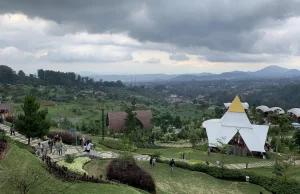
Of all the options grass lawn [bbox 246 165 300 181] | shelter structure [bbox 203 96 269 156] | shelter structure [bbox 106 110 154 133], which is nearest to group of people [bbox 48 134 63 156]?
grass lawn [bbox 246 165 300 181]

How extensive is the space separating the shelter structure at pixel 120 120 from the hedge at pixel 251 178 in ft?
79.8

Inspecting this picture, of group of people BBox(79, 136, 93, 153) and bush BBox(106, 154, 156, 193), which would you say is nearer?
bush BBox(106, 154, 156, 193)

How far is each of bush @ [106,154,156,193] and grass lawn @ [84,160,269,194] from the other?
3.45ft

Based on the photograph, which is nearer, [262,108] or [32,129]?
[32,129]

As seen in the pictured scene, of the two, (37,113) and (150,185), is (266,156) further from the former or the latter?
Answer: (37,113)

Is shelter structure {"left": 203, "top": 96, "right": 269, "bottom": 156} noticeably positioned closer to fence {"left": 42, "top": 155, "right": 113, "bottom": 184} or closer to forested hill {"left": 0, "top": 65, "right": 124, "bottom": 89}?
fence {"left": 42, "top": 155, "right": 113, "bottom": 184}

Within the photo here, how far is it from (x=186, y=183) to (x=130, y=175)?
17.3 feet

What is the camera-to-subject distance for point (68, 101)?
88.3 m

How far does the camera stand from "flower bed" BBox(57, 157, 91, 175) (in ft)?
56.9

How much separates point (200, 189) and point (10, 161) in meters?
11.7

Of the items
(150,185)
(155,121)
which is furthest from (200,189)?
(155,121)

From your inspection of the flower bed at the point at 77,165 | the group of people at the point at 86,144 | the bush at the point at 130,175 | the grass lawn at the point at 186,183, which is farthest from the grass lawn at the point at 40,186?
the group of people at the point at 86,144

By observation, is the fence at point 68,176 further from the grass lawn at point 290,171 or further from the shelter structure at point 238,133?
the shelter structure at point 238,133

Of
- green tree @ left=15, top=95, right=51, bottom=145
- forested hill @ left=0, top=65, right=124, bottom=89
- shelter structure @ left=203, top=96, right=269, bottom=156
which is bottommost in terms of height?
shelter structure @ left=203, top=96, right=269, bottom=156
